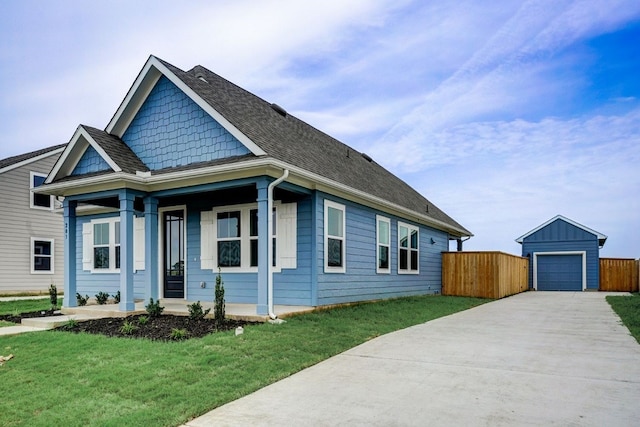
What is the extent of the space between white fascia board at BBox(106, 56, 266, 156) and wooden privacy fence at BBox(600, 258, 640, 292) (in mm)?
22467

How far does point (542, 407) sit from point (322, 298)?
6.26 m

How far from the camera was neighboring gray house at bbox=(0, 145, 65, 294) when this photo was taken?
19078 millimetres

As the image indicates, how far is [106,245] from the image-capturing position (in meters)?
14.2

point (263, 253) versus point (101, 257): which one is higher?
point (263, 253)

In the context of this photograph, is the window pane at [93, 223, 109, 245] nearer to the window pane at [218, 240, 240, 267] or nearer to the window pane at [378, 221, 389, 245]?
the window pane at [218, 240, 240, 267]

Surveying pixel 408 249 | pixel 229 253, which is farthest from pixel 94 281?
pixel 408 249

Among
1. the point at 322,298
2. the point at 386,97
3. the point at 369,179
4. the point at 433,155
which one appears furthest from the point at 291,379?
the point at 433,155

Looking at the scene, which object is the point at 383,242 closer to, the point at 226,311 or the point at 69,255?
the point at 226,311

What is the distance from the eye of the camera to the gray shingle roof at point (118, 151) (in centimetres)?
994

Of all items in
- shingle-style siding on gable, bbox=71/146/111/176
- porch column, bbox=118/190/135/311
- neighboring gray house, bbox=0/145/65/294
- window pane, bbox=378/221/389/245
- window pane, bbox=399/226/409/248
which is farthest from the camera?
neighboring gray house, bbox=0/145/65/294

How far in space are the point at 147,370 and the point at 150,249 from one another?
475 cm

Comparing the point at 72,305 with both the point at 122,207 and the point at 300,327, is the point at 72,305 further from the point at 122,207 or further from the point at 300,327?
the point at 300,327

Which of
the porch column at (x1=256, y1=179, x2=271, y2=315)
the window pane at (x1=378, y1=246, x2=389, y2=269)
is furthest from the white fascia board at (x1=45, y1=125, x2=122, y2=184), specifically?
the window pane at (x1=378, y1=246, x2=389, y2=269)

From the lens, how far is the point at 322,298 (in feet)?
33.9
